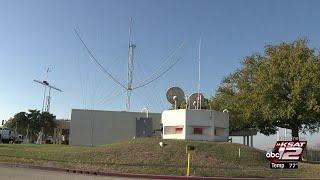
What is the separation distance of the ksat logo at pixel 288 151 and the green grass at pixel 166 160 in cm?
91

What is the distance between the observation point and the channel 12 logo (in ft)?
84.7

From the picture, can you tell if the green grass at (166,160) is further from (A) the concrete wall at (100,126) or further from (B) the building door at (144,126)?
(A) the concrete wall at (100,126)

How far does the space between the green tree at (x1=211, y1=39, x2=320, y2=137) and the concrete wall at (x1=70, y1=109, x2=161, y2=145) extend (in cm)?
1742

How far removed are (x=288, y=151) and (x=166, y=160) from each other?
24.8 feet

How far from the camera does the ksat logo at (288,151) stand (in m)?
25.8

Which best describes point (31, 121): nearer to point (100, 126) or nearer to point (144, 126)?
point (100, 126)

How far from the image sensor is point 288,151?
26.1 meters

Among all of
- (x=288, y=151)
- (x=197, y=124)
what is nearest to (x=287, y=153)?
(x=288, y=151)

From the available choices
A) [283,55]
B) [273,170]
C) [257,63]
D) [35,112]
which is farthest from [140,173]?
[35,112]

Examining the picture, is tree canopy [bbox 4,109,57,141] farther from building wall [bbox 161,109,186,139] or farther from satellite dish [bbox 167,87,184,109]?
building wall [bbox 161,109,186,139]

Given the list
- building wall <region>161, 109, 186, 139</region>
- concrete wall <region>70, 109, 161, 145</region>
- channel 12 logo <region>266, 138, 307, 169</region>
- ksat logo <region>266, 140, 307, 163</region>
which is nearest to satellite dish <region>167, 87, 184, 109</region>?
building wall <region>161, 109, 186, 139</region>

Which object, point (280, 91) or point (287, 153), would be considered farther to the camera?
point (280, 91)

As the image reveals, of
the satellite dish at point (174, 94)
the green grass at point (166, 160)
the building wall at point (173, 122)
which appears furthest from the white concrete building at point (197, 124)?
the satellite dish at point (174, 94)

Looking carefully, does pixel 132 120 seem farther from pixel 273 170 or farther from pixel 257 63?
pixel 273 170
